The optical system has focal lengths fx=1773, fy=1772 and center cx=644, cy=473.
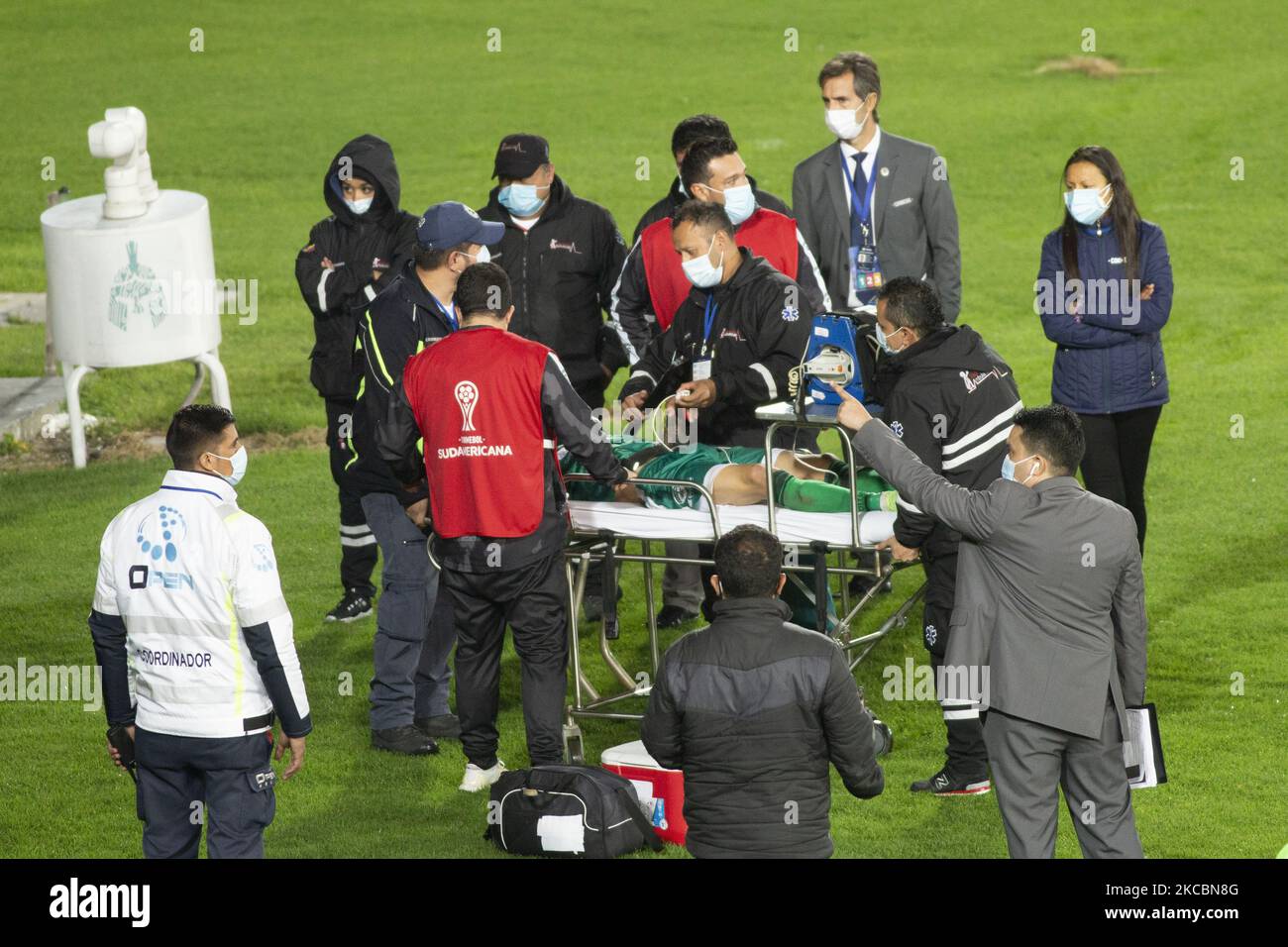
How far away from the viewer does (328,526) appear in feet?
33.3

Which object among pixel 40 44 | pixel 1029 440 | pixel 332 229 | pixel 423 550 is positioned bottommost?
pixel 423 550

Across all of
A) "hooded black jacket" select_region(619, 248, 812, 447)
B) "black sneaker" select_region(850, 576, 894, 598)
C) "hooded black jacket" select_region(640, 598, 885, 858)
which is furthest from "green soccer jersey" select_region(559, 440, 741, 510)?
"hooded black jacket" select_region(640, 598, 885, 858)

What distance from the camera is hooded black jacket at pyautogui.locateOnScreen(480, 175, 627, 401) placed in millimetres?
8273

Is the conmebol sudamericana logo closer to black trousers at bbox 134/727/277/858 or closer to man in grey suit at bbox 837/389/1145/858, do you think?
black trousers at bbox 134/727/277/858

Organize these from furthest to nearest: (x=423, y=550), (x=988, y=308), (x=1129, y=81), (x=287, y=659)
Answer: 1. (x=1129, y=81)
2. (x=988, y=308)
3. (x=423, y=550)
4. (x=287, y=659)

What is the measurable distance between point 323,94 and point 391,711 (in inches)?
691

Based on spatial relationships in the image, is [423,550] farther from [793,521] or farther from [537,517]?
[793,521]

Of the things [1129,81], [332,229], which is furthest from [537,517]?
[1129,81]

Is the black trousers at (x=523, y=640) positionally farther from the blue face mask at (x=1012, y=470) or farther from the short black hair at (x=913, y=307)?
the blue face mask at (x=1012, y=470)

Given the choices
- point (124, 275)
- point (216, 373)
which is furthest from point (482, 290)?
point (216, 373)

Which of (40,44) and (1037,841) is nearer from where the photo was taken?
(1037,841)

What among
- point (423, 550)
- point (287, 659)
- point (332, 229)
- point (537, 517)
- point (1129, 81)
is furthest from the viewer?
point (1129, 81)

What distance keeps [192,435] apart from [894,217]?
173 inches

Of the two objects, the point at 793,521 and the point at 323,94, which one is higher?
the point at 323,94
